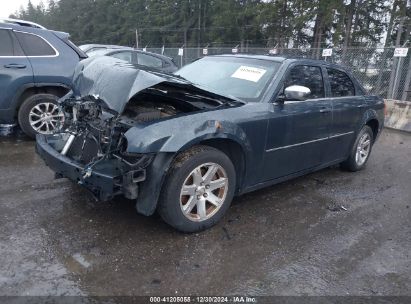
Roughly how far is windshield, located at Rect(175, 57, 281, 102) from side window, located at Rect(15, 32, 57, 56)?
2.95 m

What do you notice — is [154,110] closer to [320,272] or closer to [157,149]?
[157,149]

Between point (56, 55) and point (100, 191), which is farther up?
point (56, 55)

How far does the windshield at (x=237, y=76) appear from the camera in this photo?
4.10 metres

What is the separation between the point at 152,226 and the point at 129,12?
49.5m

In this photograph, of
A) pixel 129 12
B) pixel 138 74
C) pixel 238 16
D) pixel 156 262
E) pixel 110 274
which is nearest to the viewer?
pixel 110 274

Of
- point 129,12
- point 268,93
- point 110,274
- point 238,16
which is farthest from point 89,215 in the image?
point 129,12

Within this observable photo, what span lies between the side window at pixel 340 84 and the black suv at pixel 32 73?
404 centimetres

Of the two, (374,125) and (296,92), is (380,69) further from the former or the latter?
(296,92)

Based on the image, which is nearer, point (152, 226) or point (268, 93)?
point (152, 226)

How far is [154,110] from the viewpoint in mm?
3652

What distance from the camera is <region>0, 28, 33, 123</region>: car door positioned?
5.89 metres

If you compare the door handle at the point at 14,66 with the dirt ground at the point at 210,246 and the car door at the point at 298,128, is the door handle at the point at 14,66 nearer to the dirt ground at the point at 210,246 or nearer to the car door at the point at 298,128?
the dirt ground at the point at 210,246

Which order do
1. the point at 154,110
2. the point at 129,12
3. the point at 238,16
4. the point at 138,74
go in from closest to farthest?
the point at 138,74
the point at 154,110
the point at 238,16
the point at 129,12

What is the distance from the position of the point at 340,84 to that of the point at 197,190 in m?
2.88
